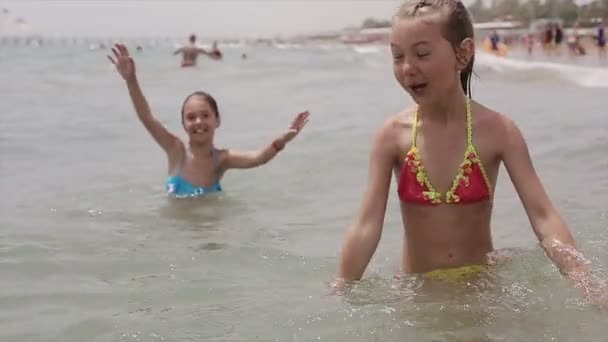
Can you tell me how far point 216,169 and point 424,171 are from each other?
3.26 metres

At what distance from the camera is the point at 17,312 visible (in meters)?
3.30

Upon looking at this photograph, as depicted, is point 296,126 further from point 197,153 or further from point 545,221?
point 545,221

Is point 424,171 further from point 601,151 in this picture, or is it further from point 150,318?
point 601,151

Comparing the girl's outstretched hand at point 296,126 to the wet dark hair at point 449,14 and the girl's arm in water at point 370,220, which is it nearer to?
the girl's arm in water at point 370,220

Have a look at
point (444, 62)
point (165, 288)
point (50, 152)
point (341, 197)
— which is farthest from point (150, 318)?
point (50, 152)

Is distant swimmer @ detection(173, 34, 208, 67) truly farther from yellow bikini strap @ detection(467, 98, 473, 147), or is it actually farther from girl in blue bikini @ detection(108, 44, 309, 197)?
yellow bikini strap @ detection(467, 98, 473, 147)

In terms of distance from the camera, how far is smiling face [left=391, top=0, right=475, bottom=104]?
2.91m

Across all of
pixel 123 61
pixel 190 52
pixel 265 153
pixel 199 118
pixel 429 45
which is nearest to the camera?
pixel 429 45

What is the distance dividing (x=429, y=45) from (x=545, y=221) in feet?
2.43

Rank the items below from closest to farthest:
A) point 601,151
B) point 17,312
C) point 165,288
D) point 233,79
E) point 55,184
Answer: point 17,312
point 165,288
point 55,184
point 601,151
point 233,79

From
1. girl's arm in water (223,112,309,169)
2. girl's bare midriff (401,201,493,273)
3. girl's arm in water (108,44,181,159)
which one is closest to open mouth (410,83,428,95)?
girl's bare midriff (401,201,493,273)

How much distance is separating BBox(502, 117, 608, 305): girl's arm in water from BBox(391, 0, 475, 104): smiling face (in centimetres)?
32

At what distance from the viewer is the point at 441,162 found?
3141mm

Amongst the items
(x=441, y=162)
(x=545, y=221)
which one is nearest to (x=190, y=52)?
A: (x=441, y=162)
